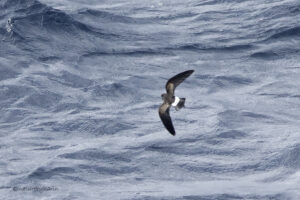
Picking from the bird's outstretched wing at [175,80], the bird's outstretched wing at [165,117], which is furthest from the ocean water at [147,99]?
the bird's outstretched wing at [175,80]

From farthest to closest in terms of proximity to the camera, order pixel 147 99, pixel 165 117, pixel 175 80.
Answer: pixel 147 99 → pixel 175 80 → pixel 165 117

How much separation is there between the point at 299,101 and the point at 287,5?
5898 mm

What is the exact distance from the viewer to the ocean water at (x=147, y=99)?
16.2 m

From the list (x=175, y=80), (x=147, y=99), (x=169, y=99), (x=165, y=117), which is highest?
(x=175, y=80)

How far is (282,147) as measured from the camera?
17406mm

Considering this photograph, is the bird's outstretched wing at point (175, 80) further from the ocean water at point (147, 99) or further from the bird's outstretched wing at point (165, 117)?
the ocean water at point (147, 99)

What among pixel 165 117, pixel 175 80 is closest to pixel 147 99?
pixel 175 80

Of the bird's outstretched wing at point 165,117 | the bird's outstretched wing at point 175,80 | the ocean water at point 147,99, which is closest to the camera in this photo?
the bird's outstretched wing at point 165,117

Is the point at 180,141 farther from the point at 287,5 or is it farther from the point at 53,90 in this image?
the point at 287,5

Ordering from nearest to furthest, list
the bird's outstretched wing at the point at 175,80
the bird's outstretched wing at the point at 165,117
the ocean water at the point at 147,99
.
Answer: the bird's outstretched wing at the point at 165,117 → the bird's outstretched wing at the point at 175,80 → the ocean water at the point at 147,99

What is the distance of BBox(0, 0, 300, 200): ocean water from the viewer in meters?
16.2

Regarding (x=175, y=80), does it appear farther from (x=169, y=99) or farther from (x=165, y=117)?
(x=165, y=117)

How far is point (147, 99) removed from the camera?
19.6m

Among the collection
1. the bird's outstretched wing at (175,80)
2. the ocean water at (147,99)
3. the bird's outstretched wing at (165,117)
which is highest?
the bird's outstretched wing at (175,80)
